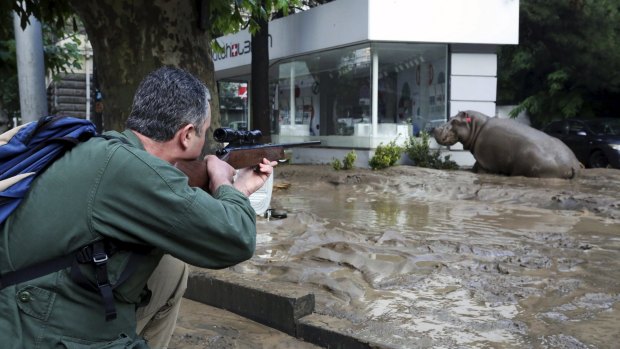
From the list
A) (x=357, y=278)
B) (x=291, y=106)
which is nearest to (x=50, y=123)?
(x=357, y=278)

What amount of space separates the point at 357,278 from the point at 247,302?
1.14 m

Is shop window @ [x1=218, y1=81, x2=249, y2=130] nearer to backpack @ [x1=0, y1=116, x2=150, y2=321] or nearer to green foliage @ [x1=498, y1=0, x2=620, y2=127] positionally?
green foliage @ [x1=498, y1=0, x2=620, y2=127]

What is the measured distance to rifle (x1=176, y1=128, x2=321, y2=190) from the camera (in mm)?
2529

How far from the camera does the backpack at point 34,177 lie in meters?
1.92

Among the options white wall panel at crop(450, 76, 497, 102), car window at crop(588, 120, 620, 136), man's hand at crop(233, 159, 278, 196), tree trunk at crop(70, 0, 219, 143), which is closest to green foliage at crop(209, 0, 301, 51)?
tree trunk at crop(70, 0, 219, 143)

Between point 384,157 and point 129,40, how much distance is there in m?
9.41

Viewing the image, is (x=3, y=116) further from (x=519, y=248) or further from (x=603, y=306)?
(x=603, y=306)

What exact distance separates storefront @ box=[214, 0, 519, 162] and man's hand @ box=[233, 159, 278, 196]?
1205cm

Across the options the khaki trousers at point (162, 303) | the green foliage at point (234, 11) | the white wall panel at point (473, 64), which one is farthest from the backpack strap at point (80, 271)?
the white wall panel at point (473, 64)

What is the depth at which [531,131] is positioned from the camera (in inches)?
496

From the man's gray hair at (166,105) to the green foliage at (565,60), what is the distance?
18.8 metres

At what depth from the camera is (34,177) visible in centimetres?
197

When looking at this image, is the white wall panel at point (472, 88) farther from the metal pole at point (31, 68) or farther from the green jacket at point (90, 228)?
the green jacket at point (90, 228)

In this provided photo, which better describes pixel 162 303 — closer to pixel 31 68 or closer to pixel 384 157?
pixel 31 68
